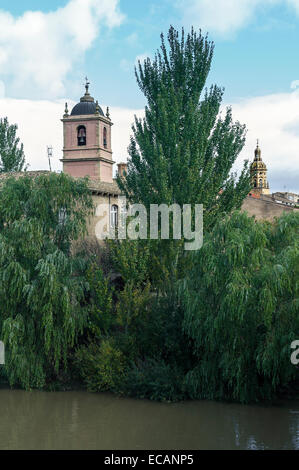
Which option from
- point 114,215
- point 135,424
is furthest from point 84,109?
point 135,424

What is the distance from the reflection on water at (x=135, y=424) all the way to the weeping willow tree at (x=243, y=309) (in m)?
0.76

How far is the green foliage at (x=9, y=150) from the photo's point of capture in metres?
37.8

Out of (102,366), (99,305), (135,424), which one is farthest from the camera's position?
(99,305)

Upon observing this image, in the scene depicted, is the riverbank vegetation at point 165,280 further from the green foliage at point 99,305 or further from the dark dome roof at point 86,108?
the dark dome roof at point 86,108

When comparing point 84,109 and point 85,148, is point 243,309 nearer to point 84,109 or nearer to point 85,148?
point 85,148

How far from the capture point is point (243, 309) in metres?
15.2

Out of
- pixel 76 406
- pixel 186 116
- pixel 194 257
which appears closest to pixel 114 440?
pixel 76 406

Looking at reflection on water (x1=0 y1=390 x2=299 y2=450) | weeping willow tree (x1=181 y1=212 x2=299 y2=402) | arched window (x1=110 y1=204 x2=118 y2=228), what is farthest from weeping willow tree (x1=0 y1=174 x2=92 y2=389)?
arched window (x1=110 y1=204 x2=118 y2=228)

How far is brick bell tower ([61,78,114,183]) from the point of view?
4366 centimetres

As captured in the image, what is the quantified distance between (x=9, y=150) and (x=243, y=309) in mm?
27150

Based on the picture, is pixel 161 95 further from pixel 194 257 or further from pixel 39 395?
pixel 39 395

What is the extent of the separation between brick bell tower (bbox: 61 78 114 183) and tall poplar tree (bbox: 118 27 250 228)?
21.8 meters

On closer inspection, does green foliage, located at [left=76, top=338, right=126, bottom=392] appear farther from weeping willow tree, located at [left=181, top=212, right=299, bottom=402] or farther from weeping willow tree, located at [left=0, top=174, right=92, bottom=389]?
weeping willow tree, located at [left=181, top=212, right=299, bottom=402]

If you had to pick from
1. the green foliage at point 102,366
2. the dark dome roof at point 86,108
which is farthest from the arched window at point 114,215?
the dark dome roof at point 86,108
